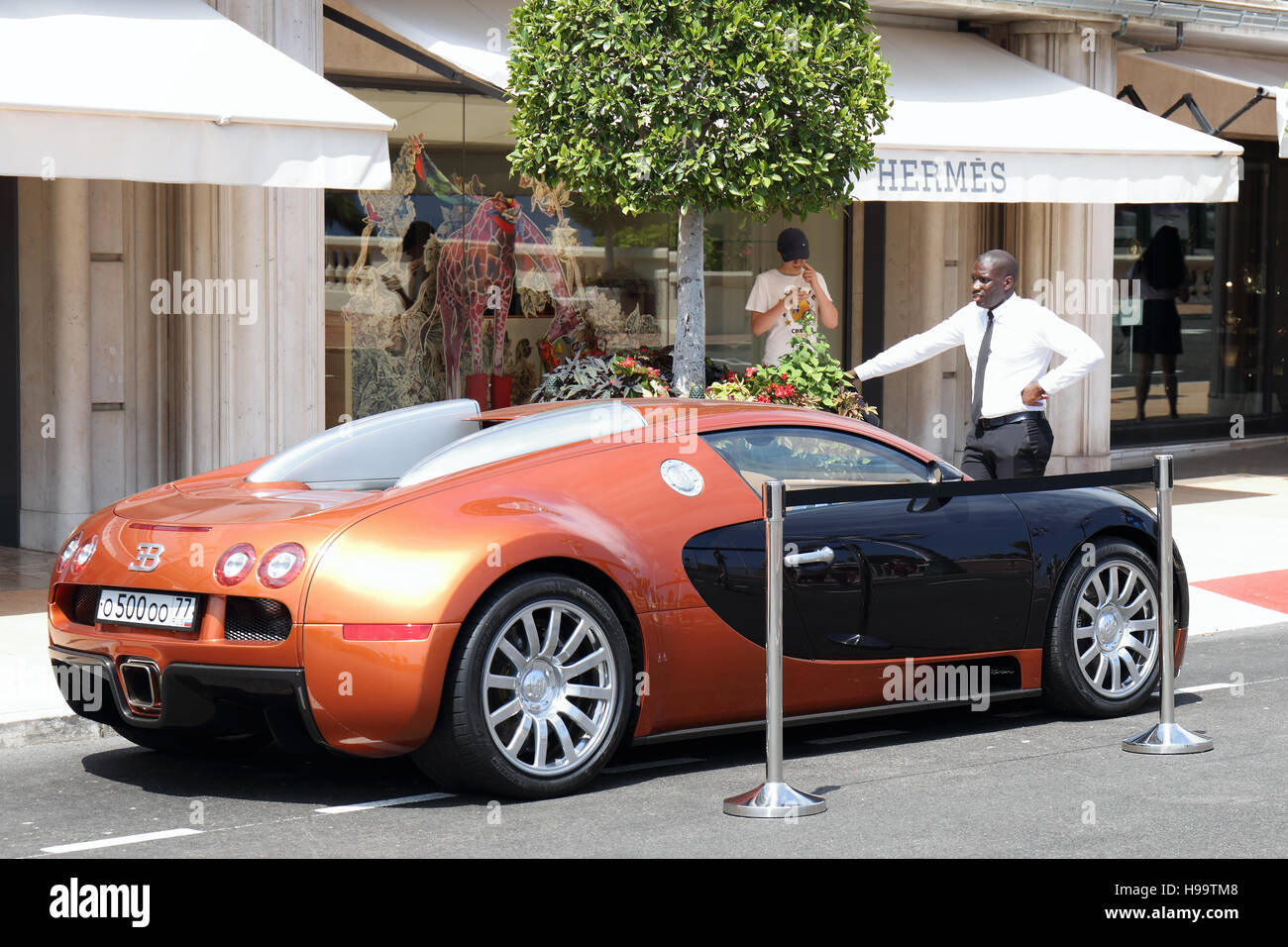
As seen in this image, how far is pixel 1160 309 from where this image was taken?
19.0 meters

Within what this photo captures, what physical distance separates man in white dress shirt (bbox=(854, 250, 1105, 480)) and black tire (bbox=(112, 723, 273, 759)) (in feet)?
10.9

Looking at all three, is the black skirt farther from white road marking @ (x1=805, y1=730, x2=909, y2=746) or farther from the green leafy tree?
white road marking @ (x1=805, y1=730, x2=909, y2=746)

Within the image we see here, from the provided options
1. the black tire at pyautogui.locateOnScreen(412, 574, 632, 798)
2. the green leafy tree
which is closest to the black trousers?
the green leafy tree

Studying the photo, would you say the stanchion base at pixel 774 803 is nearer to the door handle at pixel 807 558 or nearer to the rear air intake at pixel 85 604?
the door handle at pixel 807 558

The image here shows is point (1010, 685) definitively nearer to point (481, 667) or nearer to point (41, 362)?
point (481, 667)

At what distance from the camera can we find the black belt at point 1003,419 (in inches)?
333

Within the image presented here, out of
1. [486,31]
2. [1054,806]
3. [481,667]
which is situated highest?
[486,31]

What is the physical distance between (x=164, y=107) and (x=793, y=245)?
14.3 ft

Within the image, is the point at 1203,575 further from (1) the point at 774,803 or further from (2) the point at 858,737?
(1) the point at 774,803

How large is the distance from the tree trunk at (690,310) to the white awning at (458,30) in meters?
1.38

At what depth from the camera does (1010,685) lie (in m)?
6.86

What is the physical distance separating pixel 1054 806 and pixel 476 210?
8729mm

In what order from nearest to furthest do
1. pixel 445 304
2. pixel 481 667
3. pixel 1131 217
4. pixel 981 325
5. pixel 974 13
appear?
1. pixel 481 667
2. pixel 981 325
3. pixel 445 304
4. pixel 974 13
5. pixel 1131 217

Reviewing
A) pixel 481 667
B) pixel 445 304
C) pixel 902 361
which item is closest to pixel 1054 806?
pixel 481 667
